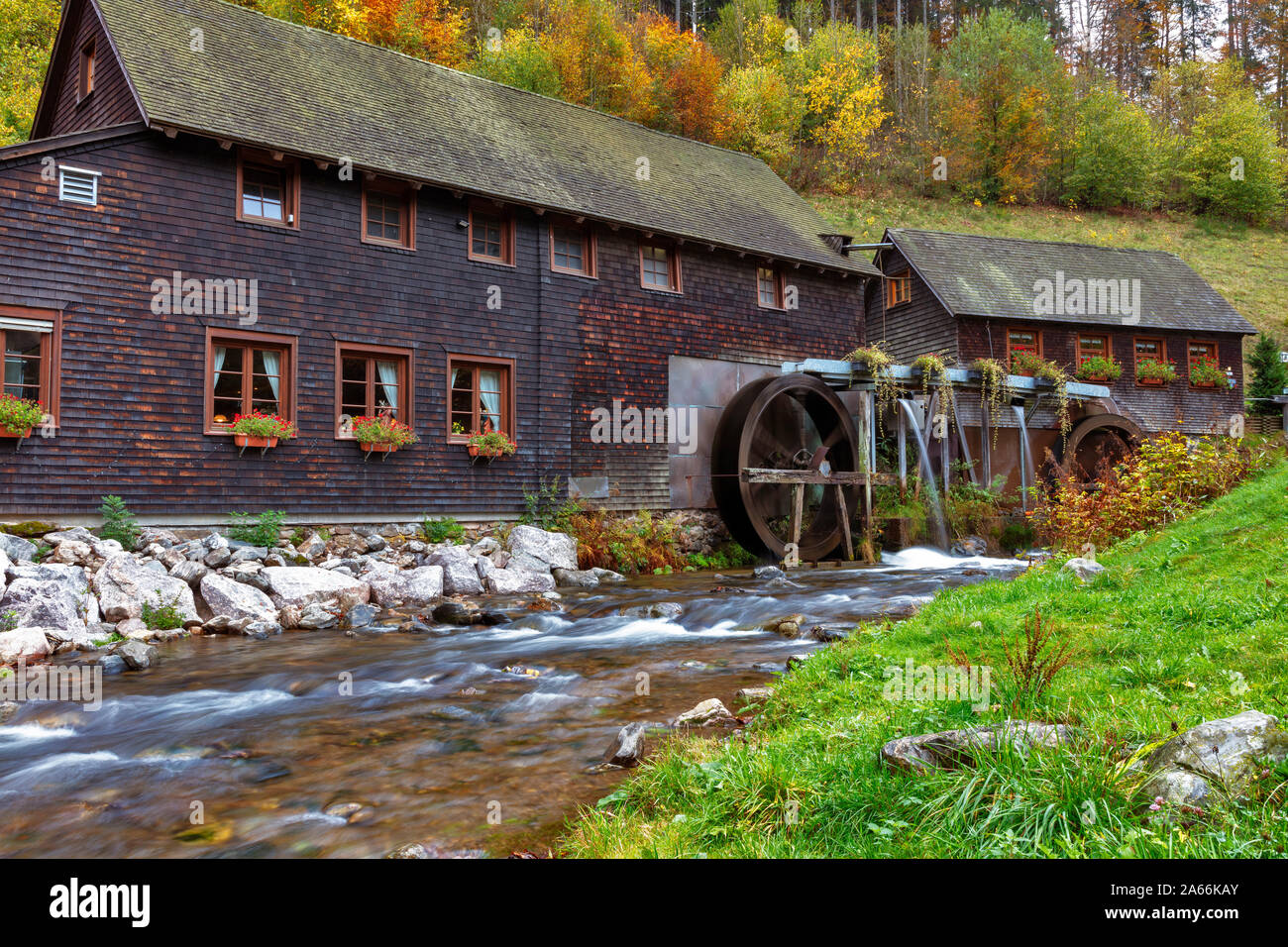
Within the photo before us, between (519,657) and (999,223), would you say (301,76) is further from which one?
(999,223)

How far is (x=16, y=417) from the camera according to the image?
883cm

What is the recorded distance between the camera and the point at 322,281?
11.5 meters

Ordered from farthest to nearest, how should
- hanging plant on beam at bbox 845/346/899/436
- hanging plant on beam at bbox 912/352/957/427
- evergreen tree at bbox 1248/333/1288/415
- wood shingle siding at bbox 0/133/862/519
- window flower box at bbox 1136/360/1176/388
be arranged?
evergreen tree at bbox 1248/333/1288/415 < window flower box at bbox 1136/360/1176/388 < hanging plant on beam at bbox 912/352/957/427 < hanging plant on beam at bbox 845/346/899/436 < wood shingle siding at bbox 0/133/862/519

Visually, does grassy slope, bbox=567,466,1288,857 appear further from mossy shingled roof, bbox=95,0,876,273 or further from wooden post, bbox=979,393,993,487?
wooden post, bbox=979,393,993,487

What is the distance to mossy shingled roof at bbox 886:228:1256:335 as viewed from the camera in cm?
2216

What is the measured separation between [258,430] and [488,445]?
10.6ft

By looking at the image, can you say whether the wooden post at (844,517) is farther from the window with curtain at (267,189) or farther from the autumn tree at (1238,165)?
the autumn tree at (1238,165)

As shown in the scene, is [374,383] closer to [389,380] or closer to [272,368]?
[389,380]

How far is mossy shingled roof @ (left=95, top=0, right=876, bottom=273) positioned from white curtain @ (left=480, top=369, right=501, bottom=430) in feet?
8.91

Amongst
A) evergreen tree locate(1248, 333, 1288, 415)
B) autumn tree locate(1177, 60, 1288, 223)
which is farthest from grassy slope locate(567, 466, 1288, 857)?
autumn tree locate(1177, 60, 1288, 223)

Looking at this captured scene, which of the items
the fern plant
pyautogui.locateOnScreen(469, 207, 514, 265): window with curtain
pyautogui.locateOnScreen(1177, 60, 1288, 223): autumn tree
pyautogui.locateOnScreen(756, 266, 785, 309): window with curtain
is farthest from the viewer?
pyautogui.locateOnScreen(1177, 60, 1288, 223): autumn tree

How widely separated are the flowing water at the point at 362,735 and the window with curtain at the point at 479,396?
4.85 m
